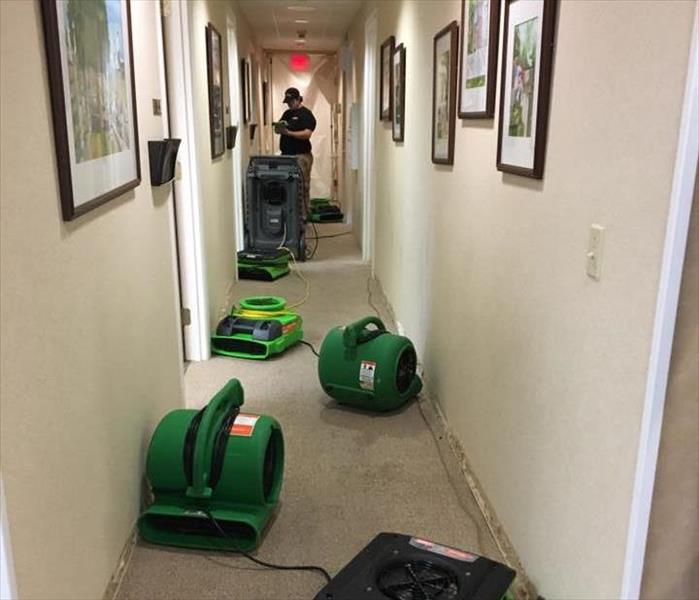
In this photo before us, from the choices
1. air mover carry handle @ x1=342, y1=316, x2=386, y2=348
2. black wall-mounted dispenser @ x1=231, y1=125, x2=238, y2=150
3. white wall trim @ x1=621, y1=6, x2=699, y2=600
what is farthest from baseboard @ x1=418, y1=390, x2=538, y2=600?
black wall-mounted dispenser @ x1=231, y1=125, x2=238, y2=150

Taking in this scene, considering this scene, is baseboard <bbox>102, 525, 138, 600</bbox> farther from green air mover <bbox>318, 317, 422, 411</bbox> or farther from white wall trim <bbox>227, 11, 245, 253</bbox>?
white wall trim <bbox>227, 11, 245, 253</bbox>

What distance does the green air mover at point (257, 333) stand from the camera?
3.99 m

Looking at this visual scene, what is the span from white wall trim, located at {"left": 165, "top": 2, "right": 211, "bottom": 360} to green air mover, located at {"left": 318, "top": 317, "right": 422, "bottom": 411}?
102cm

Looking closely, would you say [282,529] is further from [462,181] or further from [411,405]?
[462,181]

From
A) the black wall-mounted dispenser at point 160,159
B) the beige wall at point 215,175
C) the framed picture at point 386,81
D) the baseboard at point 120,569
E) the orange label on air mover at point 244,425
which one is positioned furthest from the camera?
the framed picture at point 386,81

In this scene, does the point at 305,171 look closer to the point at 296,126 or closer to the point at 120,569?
the point at 296,126

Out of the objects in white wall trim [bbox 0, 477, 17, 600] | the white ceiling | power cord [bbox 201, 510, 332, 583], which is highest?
the white ceiling

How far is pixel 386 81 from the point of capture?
503cm

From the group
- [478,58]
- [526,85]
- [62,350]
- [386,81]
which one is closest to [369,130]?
[386,81]

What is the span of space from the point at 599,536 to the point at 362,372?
68.3 inches

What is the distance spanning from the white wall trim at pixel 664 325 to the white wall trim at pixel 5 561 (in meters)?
1.13

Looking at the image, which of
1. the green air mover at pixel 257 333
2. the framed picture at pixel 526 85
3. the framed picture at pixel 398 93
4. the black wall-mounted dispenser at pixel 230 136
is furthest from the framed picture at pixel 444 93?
the black wall-mounted dispenser at pixel 230 136

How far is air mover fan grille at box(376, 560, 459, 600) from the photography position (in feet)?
5.11

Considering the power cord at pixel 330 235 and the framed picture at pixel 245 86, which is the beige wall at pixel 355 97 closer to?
the power cord at pixel 330 235
